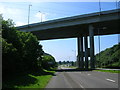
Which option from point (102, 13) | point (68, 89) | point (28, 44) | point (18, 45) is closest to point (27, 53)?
point (28, 44)

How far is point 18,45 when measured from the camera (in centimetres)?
2186

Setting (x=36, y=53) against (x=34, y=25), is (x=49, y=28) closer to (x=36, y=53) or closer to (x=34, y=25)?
(x=34, y=25)

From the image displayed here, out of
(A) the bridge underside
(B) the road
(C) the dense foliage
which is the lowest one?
(B) the road

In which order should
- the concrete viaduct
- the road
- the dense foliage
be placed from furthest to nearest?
the concrete viaduct → the dense foliage → the road

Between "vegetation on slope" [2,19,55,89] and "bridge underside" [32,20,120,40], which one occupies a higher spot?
"bridge underside" [32,20,120,40]

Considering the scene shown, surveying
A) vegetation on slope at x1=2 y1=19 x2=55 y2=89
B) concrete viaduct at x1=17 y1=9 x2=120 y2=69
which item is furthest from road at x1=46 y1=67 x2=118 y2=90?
concrete viaduct at x1=17 y1=9 x2=120 y2=69

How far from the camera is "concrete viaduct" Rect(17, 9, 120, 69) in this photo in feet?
171

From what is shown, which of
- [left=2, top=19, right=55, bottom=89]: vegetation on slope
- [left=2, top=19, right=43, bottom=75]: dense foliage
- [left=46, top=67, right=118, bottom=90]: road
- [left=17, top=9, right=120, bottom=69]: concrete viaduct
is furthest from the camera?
[left=17, top=9, right=120, bottom=69]: concrete viaduct

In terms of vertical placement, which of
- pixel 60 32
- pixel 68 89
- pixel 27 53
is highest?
pixel 60 32

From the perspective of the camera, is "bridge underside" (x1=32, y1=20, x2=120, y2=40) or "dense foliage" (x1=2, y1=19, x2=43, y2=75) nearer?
"dense foliage" (x1=2, y1=19, x2=43, y2=75)

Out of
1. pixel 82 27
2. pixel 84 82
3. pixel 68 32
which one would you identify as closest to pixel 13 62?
pixel 84 82

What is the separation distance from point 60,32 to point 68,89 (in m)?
55.3

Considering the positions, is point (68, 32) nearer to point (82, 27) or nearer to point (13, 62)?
point (82, 27)

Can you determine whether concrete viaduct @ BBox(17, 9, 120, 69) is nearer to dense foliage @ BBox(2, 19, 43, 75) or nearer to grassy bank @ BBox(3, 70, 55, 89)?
dense foliage @ BBox(2, 19, 43, 75)
